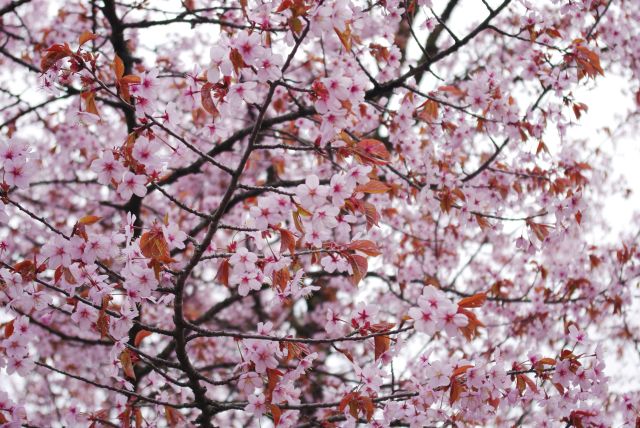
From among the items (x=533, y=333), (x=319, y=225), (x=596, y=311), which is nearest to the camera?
(x=319, y=225)

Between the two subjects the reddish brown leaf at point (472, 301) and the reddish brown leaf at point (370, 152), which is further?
the reddish brown leaf at point (370, 152)

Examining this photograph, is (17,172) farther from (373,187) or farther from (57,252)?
(373,187)

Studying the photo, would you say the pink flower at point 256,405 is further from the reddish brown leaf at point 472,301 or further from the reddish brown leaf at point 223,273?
the reddish brown leaf at point 472,301

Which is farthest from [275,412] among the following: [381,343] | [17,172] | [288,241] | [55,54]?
[55,54]

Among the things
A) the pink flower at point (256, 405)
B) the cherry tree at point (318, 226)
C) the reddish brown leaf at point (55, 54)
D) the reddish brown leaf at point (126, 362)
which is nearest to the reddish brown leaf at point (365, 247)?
the cherry tree at point (318, 226)

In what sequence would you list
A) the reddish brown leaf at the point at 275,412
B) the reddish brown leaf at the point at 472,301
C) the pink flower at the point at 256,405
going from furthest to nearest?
1. the pink flower at the point at 256,405
2. the reddish brown leaf at the point at 275,412
3. the reddish brown leaf at the point at 472,301

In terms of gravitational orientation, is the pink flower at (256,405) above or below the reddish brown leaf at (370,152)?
below

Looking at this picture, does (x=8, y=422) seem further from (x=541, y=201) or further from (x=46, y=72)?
(x=541, y=201)

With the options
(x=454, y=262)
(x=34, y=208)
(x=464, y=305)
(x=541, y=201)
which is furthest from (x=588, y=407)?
(x=34, y=208)

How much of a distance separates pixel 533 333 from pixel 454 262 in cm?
153

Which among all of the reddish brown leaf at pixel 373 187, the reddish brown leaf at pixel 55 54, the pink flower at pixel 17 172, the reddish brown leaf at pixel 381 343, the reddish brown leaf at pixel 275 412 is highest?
the reddish brown leaf at pixel 55 54

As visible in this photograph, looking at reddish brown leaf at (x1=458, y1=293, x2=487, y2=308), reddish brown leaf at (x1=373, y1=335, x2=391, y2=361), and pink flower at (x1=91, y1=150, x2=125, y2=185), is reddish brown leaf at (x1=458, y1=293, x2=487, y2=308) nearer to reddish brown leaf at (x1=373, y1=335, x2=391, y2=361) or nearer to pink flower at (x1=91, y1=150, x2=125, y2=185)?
reddish brown leaf at (x1=373, y1=335, x2=391, y2=361)

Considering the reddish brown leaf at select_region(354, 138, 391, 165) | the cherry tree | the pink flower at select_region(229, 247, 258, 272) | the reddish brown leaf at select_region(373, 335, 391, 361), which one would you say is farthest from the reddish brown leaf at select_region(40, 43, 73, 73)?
the reddish brown leaf at select_region(373, 335, 391, 361)

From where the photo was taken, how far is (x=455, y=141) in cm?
453
